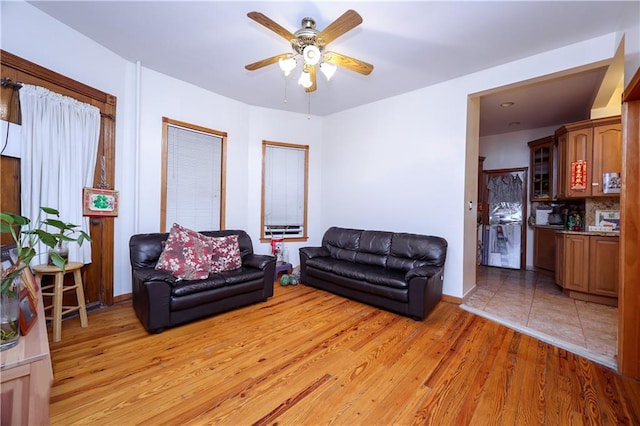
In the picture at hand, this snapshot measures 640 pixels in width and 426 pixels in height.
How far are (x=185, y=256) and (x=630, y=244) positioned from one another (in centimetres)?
390

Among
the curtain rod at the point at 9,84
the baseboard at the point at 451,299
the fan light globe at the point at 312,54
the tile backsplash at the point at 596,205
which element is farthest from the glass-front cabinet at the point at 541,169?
the curtain rod at the point at 9,84

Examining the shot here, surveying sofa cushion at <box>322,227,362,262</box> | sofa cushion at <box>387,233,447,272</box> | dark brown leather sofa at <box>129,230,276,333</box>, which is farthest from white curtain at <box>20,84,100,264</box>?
sofa cushion at <box>387,233,447,272</box>

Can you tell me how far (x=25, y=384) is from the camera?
3.23ft

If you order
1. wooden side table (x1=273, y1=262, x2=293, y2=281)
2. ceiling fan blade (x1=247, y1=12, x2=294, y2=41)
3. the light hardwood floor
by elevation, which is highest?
ceiling fan blade (x1=247, y1=12, x2=294, y2=41)

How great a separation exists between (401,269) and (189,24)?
3451 mm

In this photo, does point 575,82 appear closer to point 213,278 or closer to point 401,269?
point 401,269

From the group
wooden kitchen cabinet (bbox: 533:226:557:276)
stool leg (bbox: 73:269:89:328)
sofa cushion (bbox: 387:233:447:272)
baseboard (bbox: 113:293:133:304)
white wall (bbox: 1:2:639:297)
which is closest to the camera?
stool leg (bbox: 73:269:89:328)

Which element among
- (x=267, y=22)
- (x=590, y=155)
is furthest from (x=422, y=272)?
(x=590, y=155)

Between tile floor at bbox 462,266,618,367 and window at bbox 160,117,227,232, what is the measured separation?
12.3 feet

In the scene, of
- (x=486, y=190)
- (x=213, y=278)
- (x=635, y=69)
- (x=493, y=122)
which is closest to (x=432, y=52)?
(x=635, y=69)

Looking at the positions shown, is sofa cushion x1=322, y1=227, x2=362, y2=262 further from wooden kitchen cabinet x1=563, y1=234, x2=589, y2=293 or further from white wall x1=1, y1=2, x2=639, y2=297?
wooden kitchen cabinet x1=563, y1=234, x2=589, y2=293

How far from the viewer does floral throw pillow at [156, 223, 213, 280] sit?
9.35ft

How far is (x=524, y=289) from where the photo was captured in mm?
4059

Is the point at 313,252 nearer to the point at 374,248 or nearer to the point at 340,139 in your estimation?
the point at 374,248
